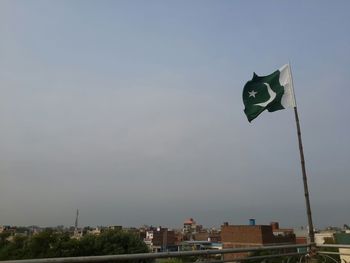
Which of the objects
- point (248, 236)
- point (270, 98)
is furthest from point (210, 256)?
point (248, 236)

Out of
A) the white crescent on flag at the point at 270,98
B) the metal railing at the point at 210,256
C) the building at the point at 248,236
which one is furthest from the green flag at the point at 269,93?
the building at the point at 248,236

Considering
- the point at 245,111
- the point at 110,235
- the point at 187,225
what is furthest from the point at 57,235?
the point at 187,225

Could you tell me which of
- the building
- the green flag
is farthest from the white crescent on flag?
the building

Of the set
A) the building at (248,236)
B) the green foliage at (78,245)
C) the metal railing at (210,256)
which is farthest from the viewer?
the building at (248,236)

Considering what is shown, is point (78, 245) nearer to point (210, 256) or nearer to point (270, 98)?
point (270, 98)

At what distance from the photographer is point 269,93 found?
754cm

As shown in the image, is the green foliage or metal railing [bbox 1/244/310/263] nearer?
metal railing [bbox 1/244/310/263]

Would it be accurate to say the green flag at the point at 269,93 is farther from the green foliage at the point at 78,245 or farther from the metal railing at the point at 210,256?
the green foliage at the point at 78,245

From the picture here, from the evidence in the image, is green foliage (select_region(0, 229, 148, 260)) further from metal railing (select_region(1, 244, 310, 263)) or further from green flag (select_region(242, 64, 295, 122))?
metal railing (select_region(1, 244, 310, 263))

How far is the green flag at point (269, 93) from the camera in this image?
7.35 meters

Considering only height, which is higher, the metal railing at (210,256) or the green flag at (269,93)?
the green flag at (269,93)

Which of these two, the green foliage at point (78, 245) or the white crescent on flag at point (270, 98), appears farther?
the green foliage at point (78, 245)

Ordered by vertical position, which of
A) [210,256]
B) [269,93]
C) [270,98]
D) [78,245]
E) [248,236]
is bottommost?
[210,256]

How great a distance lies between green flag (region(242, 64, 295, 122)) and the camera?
7.35m
